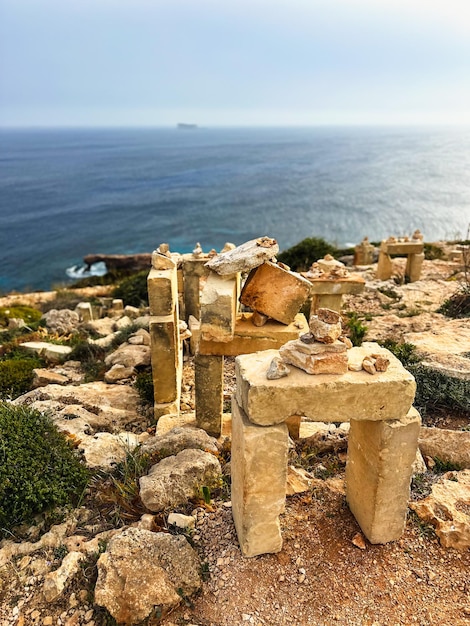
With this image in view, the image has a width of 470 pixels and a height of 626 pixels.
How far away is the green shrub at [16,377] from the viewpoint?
1046cm

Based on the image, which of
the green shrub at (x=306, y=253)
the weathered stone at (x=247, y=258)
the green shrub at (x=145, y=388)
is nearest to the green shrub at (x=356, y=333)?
the green shrub at (x=145, y=388)

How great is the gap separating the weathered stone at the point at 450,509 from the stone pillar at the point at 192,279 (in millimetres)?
7639

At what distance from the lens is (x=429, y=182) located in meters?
106

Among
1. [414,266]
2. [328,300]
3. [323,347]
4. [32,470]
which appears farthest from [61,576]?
[414,266]

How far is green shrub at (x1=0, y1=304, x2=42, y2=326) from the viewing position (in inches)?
754

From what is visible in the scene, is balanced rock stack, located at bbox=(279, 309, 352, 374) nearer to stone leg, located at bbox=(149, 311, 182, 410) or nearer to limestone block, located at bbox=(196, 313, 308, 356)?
limestone block, located at bbox=(196, 313, 308, 356)

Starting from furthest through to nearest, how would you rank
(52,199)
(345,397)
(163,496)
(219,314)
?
(52,199), (219,314), (163,496), (345,397)

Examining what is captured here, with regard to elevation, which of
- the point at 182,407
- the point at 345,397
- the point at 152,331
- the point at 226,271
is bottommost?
the point at 182,407

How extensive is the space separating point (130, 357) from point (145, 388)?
165 centimetres

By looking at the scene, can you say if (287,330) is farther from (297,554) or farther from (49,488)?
(49,488)

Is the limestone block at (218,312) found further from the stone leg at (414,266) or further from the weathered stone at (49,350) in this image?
the stone leg at (414,266)

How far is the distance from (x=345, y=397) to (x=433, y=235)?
67399 mm

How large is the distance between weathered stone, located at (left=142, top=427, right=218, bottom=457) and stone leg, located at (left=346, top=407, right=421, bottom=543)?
6.84 feet

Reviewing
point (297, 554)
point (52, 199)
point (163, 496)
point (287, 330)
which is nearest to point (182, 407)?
point (287, 330)
